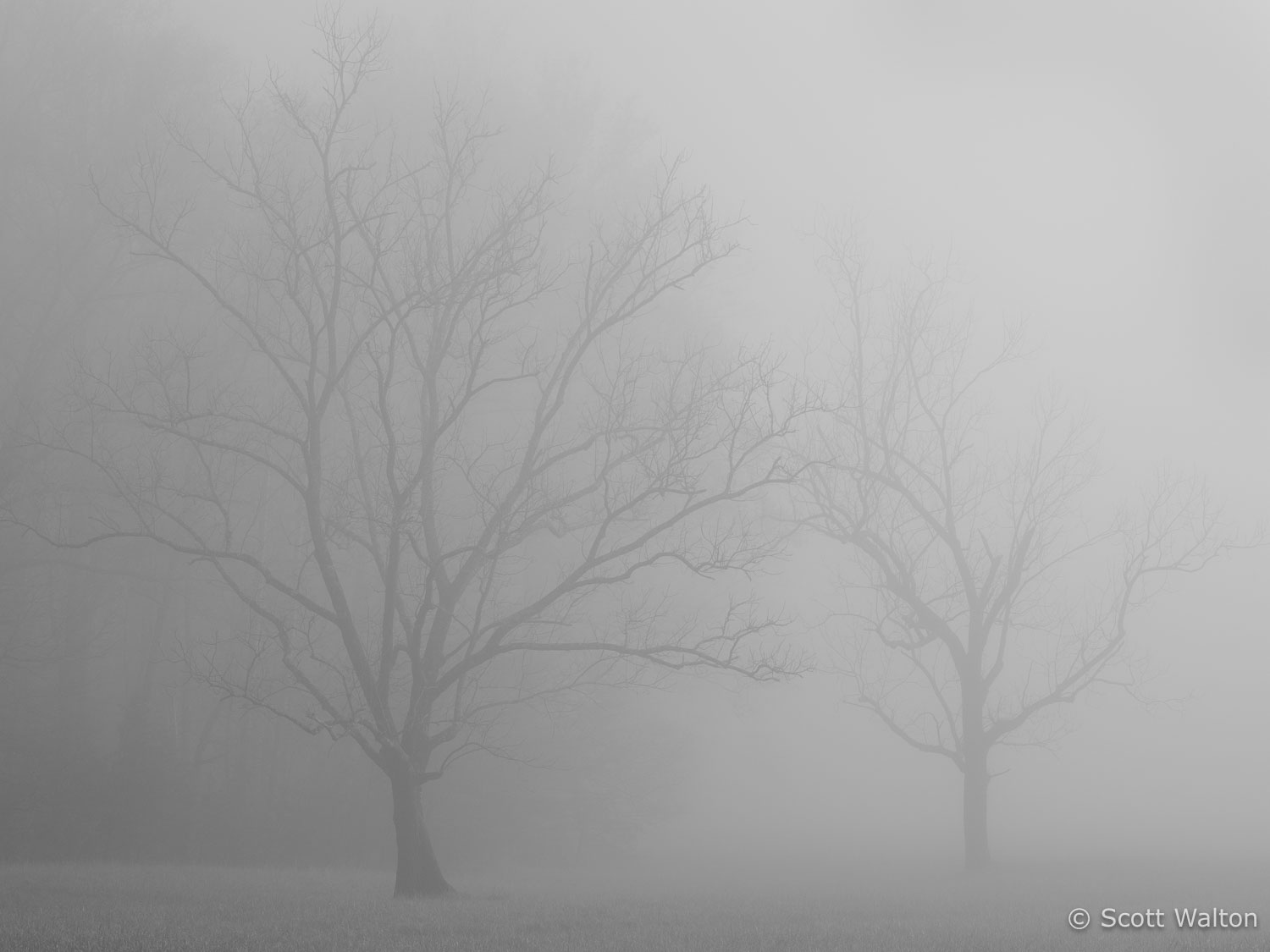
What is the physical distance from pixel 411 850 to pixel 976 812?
11.5 meters

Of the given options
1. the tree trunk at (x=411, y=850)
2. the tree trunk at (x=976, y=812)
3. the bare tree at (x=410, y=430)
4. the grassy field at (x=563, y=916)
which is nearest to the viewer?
the grassy field at (x=563, y=916)

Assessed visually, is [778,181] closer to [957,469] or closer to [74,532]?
[957,469]

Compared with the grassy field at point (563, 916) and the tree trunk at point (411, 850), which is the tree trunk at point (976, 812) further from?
the tree trunk at point (411, 850)

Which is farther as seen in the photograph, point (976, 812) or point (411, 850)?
point (976, 812)

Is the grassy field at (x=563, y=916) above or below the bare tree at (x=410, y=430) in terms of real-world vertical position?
below

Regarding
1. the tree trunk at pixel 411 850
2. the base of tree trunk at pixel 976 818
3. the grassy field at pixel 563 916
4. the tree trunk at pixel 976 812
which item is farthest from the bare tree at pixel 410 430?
the base of tree trunk at pixel 976 818

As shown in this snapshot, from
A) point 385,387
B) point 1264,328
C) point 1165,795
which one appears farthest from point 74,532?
A: point 1264,328

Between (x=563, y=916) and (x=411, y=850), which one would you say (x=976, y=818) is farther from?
(x=563, y=916)

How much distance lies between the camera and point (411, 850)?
14312mm

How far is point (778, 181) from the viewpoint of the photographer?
97.8m

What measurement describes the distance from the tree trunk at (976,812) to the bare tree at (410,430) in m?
4.11

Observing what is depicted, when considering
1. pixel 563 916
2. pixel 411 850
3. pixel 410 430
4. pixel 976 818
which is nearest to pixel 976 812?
pixel 976 818

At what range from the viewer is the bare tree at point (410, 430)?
1483cm

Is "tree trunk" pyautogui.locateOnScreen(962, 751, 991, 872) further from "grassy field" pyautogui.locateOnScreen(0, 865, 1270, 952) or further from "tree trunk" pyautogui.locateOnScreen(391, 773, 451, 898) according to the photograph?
"tree trunk" pyautogui.locateOnScreen(391, 773, 451, 898)
